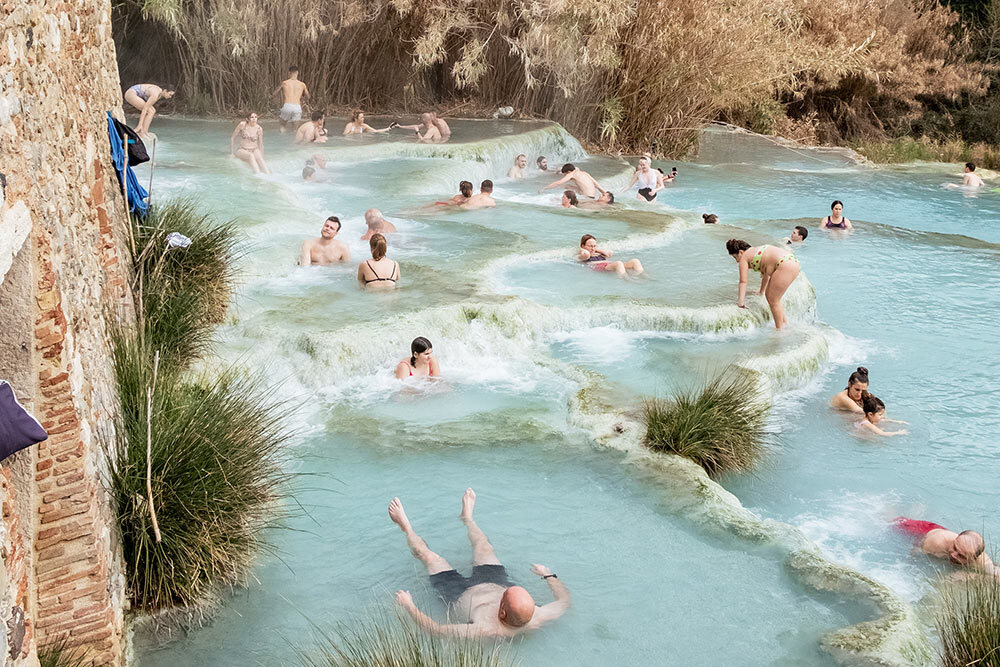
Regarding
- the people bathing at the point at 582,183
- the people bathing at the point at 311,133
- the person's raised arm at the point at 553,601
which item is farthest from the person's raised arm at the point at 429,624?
the people bathing at the point at 311,133

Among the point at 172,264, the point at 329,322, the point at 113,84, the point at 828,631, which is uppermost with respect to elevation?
the point at 113,84

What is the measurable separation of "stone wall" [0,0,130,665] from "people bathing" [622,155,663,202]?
1269 centimetres

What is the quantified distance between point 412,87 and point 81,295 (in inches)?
707

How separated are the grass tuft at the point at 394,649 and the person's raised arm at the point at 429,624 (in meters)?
0.04

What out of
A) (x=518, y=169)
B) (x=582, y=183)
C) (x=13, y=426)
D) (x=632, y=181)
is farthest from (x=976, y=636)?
(x=518, y=169)

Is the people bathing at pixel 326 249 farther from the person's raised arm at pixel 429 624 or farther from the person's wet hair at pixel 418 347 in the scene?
the person's raised arm at pixel 429 624

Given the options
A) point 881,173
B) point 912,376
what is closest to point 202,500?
point 912,376

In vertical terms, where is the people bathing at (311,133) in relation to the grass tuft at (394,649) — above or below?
above

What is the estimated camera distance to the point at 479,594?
5.43 meters

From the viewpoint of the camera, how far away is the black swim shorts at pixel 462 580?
554cm

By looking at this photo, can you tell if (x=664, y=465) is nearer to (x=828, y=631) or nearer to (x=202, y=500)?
(x=828, y=631)

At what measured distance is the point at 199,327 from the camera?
25.0ft

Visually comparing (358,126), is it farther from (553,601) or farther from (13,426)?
(13,426)

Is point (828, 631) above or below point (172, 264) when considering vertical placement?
below
